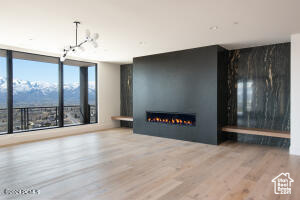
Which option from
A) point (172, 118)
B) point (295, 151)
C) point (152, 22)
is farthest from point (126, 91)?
point (295, 151)

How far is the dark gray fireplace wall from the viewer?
509 centimetres

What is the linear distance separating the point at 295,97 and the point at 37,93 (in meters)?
7.05

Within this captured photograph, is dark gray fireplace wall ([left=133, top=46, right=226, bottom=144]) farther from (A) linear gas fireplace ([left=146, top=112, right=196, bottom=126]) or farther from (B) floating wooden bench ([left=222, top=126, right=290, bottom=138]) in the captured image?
(B) floating wooden bench ([left=222, top=126, right=290, bottom=138])

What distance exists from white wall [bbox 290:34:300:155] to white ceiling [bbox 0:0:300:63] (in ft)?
1.04

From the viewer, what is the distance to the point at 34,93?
6238 mm

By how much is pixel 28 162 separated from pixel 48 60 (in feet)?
12.2

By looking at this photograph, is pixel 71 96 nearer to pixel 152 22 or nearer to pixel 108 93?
pixel 108 93

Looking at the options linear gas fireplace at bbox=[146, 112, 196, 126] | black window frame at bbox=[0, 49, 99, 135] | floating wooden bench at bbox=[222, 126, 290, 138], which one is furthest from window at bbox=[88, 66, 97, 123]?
floating wooden bench at bbox=[222, 126, 290, 138]

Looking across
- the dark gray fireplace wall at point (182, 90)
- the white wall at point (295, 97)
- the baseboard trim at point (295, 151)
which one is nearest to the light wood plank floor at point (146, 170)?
the baseboard trim at point (295, 151)

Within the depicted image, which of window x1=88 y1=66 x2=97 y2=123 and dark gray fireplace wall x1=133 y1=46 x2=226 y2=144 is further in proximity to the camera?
window x1=88 y1=66 x2=97 y2=123

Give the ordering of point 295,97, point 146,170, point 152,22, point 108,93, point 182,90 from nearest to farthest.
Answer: point 146,170 < point 152,22 < point 295,97 < point 182,90 < point 108,93

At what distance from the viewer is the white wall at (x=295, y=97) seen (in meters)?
4.18

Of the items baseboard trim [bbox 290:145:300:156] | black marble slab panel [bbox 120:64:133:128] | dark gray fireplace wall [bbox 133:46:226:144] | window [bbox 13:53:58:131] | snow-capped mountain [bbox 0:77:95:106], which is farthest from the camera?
black marble slab panel [bbox 120:64:133:128]

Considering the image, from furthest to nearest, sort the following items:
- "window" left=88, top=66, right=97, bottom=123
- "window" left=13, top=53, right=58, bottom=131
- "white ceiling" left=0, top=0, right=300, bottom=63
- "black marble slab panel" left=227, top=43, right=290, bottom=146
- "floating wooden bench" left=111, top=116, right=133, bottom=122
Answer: "window" left=88, top=66, right=97, bottom=123 → "floating wooden bench" left=111, top=116, right=133, bottom=122 → "window" left=13, top=53, right=58, bottom=131 → "black marble slab panel" left=227, top=43, right=290, bottom=146 → "white ceiling" left=0, top=0, right=300, bottom=63
